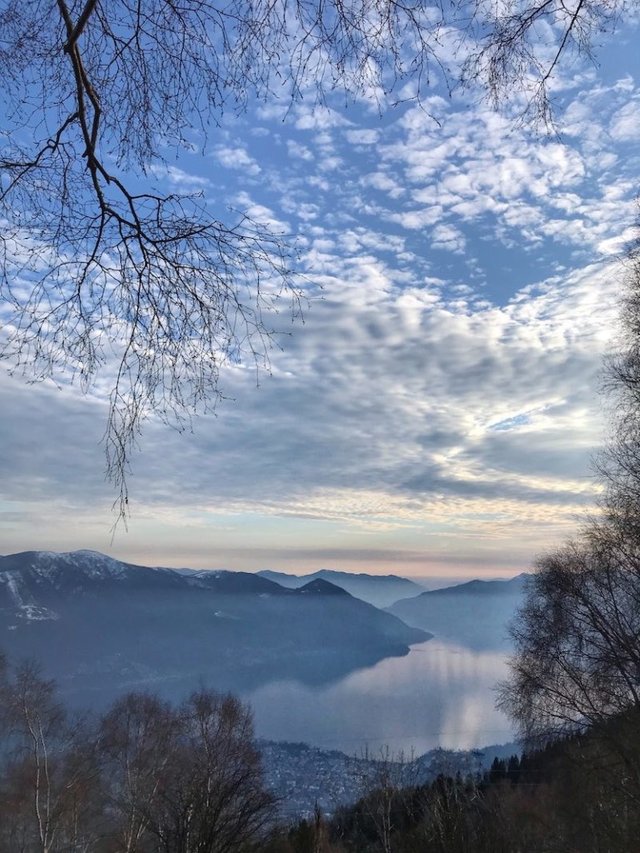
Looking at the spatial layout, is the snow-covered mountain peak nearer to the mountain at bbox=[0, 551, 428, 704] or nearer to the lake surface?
the mountain at bbox=[0, 551, 428, 704]

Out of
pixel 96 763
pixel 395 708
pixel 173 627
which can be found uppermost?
pixel 96 763

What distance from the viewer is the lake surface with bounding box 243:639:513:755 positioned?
5600 cm

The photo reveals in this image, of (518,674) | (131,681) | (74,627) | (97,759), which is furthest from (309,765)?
(74,627)

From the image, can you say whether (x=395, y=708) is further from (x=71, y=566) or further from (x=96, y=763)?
(x=71, y=566)

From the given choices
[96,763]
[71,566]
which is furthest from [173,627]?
[96,763]

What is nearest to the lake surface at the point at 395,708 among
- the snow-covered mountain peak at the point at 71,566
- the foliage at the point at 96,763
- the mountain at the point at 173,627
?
the mountain at the point at 173,627

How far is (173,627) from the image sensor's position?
13338 cm

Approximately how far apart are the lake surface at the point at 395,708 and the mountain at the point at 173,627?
12139mm

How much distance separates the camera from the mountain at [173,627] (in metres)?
104

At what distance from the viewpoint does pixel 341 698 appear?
8425 centimetres

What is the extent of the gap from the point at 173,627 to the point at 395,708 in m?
73.7

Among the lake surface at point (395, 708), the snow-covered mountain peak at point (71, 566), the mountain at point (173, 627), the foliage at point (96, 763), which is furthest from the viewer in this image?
the snow-covered mountain peak at point (71, 566)

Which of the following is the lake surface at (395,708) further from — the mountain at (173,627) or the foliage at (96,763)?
the foliage at (96,763)

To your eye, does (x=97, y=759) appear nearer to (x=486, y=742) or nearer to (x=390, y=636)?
(x=486, y=742)
